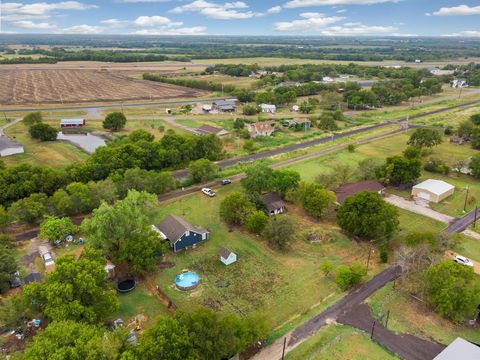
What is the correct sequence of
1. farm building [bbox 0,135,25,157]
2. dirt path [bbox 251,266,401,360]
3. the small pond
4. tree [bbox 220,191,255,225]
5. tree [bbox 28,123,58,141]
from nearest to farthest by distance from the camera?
1. dirt path [bbox 251,266,401,360]
2. tree [bbox 220,191,255,225]
3. farm building [bbox 0,135,25,157]
4. the small pond
5. tree [bbox 28,123,58,141]

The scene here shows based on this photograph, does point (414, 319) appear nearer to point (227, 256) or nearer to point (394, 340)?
point (394, 340)

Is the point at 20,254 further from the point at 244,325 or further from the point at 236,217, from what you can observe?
the point at 244,325

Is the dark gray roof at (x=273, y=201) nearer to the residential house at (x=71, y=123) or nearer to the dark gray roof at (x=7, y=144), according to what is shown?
the dark gray roof at (x=7, y=144)

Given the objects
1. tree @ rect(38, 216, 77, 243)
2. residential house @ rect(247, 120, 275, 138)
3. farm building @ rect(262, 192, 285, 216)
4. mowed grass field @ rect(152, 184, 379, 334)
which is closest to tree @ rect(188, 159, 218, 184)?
mowed grass field @ rect(152, 184, 379, 334)

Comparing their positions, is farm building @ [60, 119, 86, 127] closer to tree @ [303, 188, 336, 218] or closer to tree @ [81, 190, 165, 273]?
tree @ [81, 190, 165, 273]

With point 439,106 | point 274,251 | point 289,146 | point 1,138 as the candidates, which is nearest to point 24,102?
point 1,138

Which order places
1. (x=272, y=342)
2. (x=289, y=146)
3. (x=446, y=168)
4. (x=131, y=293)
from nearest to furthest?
(x=272, y=342)
(x=131, y=293)
(x=446, y=168)
(x=289, y=146)
